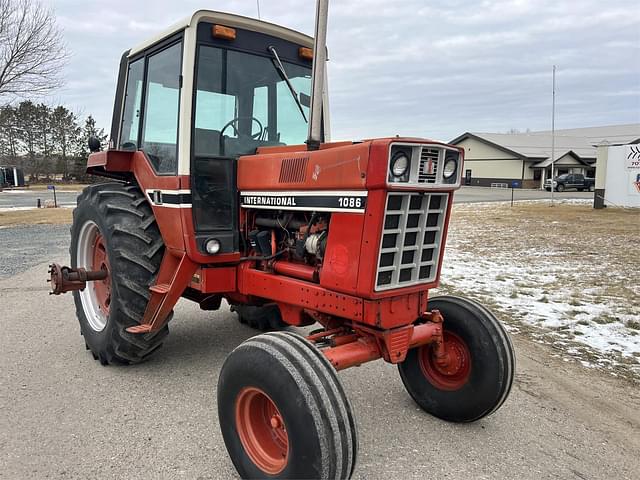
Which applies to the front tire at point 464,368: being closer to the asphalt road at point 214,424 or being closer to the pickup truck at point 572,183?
the asphalt road at point 214,424

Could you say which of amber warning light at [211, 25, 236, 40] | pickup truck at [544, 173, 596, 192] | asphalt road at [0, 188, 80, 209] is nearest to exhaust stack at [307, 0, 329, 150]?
amber warning light at [211, 25, 236, 40]

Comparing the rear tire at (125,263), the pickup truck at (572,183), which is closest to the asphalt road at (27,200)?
the rear tire at (125,263)

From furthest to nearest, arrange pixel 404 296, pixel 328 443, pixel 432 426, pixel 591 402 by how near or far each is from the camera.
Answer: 1. pixel 591 402
2. pixel 432 426
3. pixel 404 296
4. pixel 328 443

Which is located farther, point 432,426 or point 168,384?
point 168,384

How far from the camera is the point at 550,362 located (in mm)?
4531

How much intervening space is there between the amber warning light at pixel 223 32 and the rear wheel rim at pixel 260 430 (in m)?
2.44

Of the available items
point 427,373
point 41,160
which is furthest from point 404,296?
point 41,160

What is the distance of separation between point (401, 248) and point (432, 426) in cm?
133

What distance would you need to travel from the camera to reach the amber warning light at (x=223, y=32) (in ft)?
11.8

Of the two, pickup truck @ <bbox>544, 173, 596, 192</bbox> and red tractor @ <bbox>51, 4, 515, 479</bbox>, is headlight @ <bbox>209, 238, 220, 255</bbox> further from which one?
pickup truck @ <bbox>544, 173, 596, 192</bbox>

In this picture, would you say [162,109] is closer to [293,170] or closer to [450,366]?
[293,170]

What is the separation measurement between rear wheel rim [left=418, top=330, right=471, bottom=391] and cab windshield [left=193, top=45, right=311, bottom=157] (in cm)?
198

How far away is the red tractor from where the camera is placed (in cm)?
268

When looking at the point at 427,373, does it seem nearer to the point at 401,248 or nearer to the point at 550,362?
the point at 401,248
